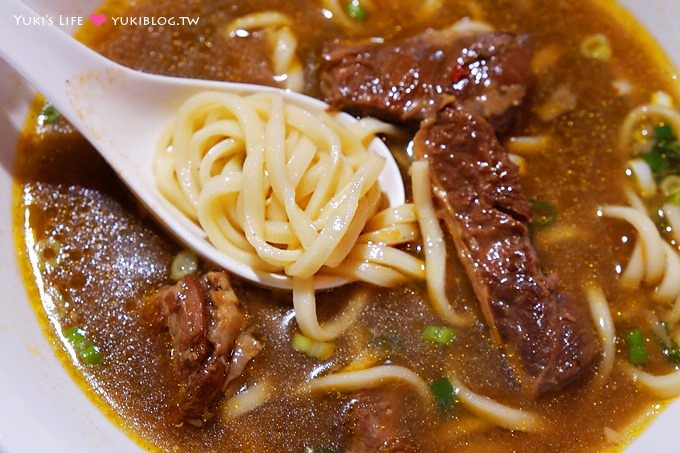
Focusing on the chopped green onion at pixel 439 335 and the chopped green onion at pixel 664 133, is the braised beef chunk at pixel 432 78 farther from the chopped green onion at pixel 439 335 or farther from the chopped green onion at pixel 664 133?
the chopped green onion at pixel 439 335

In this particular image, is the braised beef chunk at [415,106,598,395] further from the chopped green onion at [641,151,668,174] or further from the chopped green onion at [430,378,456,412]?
the chopped green onion at [641,151,668,174]

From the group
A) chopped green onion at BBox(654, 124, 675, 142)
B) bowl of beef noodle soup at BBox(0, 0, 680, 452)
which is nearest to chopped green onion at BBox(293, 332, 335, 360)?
bowl of beef noodle soup at BBox(0, 0, 680, 452)

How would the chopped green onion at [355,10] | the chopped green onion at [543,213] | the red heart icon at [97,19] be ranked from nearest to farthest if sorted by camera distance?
1. the chopped green onion at [543,213]
2. the red heart icon at [97,19]
3. the chopped green onion at [355,10]

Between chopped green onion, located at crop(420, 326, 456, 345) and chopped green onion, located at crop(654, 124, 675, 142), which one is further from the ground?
chopped green onion, located at crop(654, 124, 675, 142)

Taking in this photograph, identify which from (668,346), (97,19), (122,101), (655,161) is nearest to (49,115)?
(122,101)

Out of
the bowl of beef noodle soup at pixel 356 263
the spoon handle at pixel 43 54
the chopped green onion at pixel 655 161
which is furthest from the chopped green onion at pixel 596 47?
the spoon handle at pixel 43 54

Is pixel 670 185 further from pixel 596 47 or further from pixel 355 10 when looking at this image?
pixel 355 10

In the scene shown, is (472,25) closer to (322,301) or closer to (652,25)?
(652,25)

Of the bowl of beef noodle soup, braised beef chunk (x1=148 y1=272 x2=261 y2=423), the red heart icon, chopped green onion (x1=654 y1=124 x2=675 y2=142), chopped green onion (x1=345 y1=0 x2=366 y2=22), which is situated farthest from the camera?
chopped green onion (x1=345 y1=0 x2=366 y2=22)
